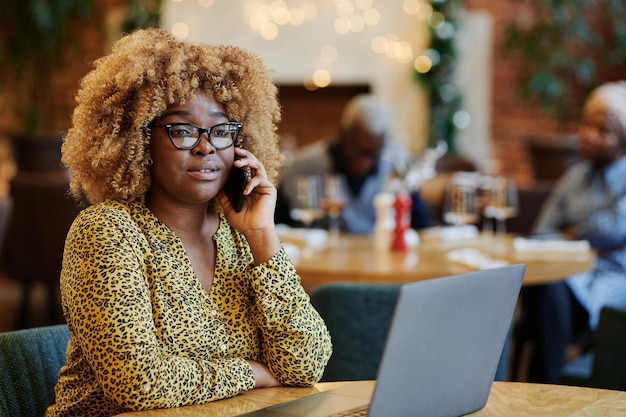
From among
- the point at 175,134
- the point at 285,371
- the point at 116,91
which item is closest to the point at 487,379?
the point at 285,371

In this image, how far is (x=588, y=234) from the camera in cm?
424

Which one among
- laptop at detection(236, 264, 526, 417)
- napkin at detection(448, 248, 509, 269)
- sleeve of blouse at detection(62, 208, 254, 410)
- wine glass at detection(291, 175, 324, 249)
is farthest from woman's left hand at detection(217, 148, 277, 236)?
wine glass at detection(291, 175, 324, 249)

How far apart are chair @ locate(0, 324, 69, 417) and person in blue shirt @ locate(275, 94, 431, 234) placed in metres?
2.41

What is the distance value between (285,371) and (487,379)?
393 millimetres

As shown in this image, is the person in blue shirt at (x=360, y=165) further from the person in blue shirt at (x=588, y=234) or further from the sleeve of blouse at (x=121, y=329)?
the sleeve of blouse at (x=121, y=329)

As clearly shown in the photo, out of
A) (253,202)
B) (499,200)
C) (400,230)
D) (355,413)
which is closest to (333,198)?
(400,230)

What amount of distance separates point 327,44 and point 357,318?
618 cm

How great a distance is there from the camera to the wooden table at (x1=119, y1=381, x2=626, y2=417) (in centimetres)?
157

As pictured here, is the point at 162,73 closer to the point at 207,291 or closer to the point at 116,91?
the point at 116,91

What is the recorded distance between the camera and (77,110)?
1809 millimetres

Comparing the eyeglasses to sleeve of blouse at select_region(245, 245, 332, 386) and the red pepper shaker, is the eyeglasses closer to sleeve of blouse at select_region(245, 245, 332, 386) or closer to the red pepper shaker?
sleeve of blouse at select_region(245, 245, 332, 386)

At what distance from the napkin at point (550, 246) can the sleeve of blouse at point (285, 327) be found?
2086mm

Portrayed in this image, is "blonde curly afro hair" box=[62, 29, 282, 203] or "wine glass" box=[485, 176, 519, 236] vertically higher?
"blonde curly afro hair" box=[62, 29, 282, 203]

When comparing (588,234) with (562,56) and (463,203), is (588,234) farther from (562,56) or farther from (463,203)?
(562,56)
